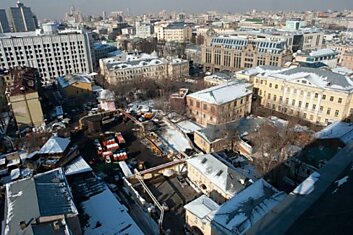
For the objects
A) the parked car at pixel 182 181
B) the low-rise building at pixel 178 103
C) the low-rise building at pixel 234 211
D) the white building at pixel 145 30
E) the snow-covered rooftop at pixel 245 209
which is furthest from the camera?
the white building at pixel 145 30

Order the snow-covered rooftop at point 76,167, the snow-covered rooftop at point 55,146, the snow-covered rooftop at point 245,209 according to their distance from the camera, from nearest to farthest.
A: the snow-covered rooftop at point 245,209
the snow-covered rooftop at point 76,167
the snow-covered rooftop at point 55,146

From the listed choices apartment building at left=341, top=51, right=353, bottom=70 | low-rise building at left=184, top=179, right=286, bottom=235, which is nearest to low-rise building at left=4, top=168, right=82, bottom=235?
low-rise building at left=184, top=179, right=286, bottom=235

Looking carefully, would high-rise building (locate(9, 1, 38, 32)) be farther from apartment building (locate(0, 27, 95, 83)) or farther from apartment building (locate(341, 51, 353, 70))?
apartment building (locate(341, 51, 353, 70))

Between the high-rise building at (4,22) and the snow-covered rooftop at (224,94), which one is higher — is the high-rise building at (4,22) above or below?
above

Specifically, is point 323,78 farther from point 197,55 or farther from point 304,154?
point 197,55

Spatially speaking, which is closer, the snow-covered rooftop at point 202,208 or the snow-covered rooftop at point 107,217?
the snow-covered rooftop at point 107,217

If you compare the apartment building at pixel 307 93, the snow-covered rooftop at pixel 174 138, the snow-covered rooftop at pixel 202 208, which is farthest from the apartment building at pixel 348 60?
the snow-covered rooftop at pixel 202 208

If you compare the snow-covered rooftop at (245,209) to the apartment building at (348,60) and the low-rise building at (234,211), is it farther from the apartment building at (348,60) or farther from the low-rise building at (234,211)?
the apartment building at (348,60)
